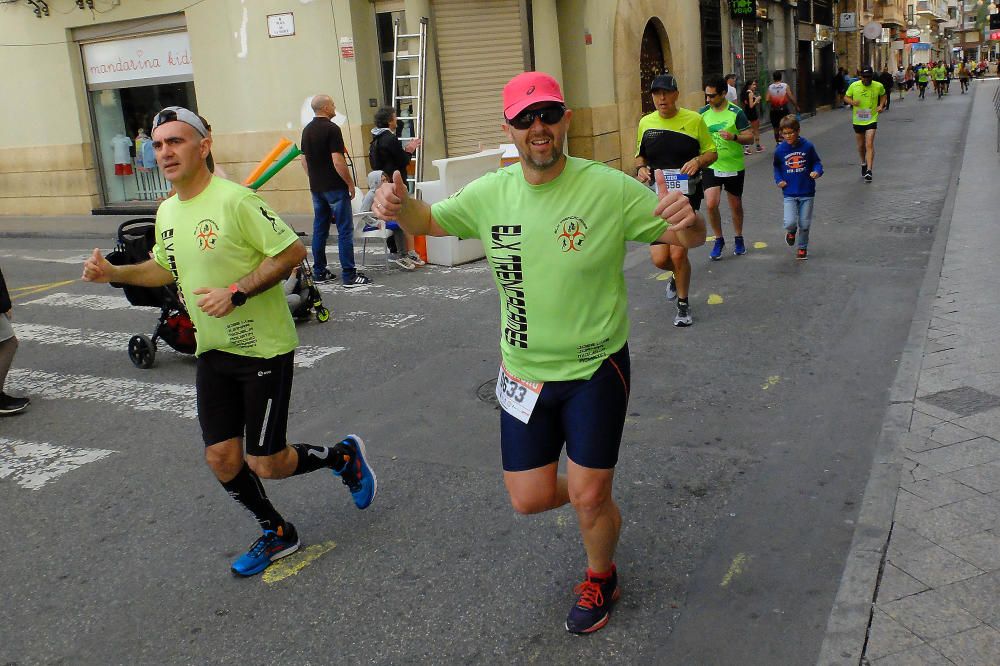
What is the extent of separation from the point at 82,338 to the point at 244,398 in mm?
5630

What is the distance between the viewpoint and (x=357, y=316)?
9.05 m

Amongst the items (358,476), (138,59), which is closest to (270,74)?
(138,59)

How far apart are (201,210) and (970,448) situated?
3.94 m

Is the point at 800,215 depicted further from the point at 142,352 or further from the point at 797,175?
the point at 142,352

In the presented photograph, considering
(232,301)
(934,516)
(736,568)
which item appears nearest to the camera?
(232,301)

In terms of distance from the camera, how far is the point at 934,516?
4203mm

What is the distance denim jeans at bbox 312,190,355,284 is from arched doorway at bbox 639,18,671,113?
11604 mm

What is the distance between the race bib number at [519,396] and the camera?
341cm

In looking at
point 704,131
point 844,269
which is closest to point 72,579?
point 704,131

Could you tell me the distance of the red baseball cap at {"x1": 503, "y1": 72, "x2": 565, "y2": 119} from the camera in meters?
3.21

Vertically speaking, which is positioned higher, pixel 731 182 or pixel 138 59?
pixel 138 59

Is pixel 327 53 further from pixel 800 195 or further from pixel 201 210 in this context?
pixel 201 210

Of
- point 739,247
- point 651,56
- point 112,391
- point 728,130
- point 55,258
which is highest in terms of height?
point 651,56

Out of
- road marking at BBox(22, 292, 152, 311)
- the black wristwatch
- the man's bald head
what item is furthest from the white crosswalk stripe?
the black wristwatch
